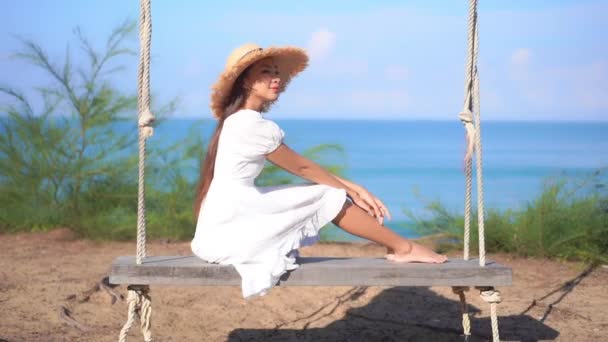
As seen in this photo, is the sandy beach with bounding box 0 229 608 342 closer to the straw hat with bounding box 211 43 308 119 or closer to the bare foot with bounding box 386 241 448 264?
the bare foot with bounding box 386 241 448 264

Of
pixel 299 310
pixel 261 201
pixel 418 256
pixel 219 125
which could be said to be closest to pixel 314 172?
pixel 261 201

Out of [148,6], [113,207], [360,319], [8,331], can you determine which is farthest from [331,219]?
[113,207]

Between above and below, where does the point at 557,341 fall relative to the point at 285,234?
below

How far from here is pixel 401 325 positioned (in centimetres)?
507

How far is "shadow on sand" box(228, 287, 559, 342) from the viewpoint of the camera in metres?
4.82

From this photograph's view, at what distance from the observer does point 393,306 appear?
550cm

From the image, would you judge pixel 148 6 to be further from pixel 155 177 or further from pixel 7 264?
pixel 155 177

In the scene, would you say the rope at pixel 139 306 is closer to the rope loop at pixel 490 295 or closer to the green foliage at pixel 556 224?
the rope loop at pixel 490 295

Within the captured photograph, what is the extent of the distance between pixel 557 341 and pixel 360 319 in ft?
3.91

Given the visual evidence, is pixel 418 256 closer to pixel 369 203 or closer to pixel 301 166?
pixel 369 203

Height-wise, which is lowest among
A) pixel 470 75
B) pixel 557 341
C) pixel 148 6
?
pixel 557 341

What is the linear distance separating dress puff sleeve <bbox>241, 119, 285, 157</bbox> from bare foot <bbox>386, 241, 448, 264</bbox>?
76 centimetres

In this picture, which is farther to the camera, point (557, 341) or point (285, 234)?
point (557, 341)

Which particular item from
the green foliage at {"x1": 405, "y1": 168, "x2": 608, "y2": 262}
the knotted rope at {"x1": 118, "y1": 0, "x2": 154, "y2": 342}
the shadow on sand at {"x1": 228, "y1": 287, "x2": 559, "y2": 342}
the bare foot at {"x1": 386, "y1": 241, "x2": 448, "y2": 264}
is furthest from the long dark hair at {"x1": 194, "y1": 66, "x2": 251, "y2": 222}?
the green foliage at {"x1": 405, "y1": 168, "x2": 608, "y2": 262}
